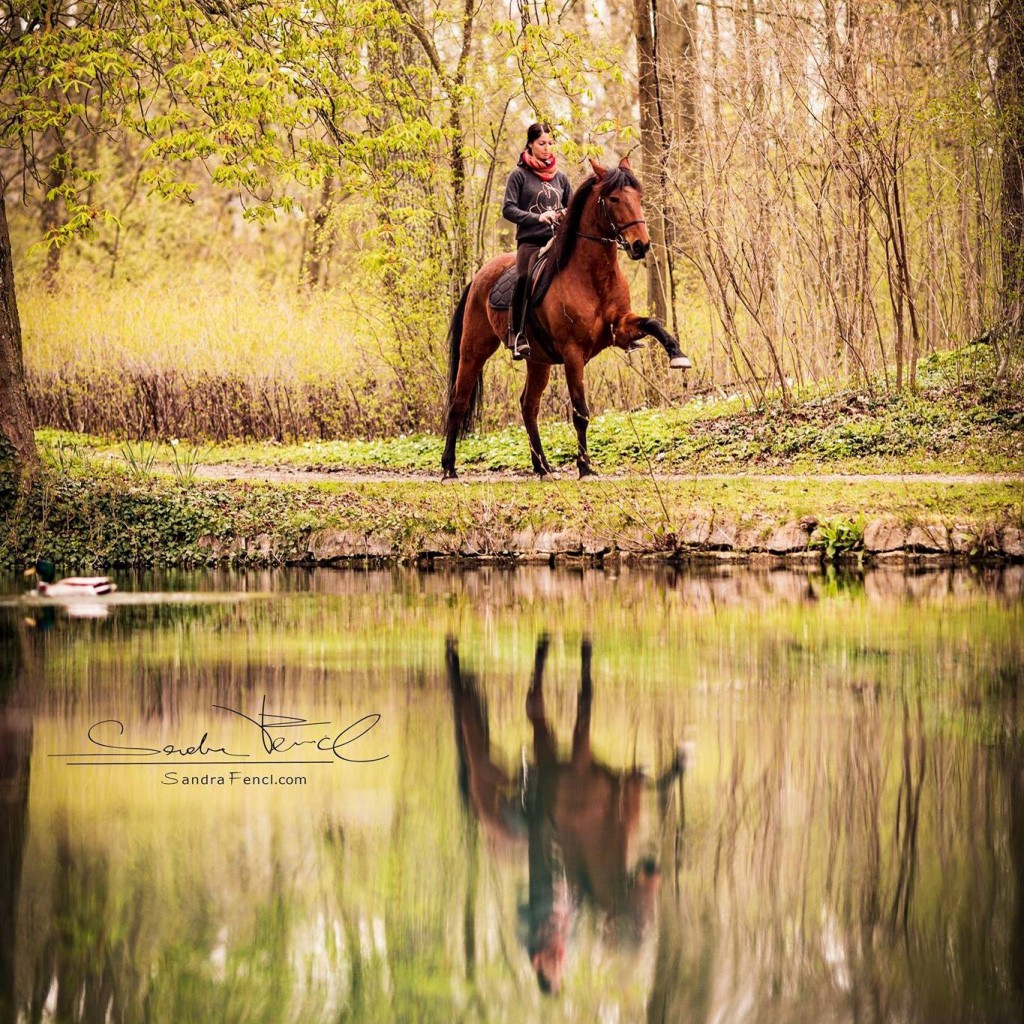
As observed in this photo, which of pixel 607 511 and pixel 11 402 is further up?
pixel 11 402

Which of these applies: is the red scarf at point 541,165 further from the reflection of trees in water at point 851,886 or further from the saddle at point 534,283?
the reflection of trees in water at point 851,886

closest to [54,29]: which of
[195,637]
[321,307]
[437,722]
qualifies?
[195,637]

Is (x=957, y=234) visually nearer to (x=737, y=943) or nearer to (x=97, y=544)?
(x=97, y=544)

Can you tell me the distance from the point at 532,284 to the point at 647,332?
123 centimetres

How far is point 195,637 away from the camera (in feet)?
21.7

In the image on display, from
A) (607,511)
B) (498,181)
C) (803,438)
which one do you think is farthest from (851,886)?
(498,181)

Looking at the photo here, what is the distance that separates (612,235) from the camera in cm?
1055

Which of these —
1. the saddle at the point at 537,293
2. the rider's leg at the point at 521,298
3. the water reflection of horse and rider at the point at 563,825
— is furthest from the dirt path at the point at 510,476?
the water reflection of horse and rider at the point at 563,825

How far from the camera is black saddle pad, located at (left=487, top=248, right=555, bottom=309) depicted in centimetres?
1124

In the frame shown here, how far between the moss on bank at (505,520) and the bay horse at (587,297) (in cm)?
113

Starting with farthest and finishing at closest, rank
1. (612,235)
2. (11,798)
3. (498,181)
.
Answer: (498,181), (612,235), (11,798)

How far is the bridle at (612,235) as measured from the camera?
10.2 metres

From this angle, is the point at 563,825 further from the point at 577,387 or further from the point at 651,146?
the point at 651,146

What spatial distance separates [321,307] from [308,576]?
12.6 m
